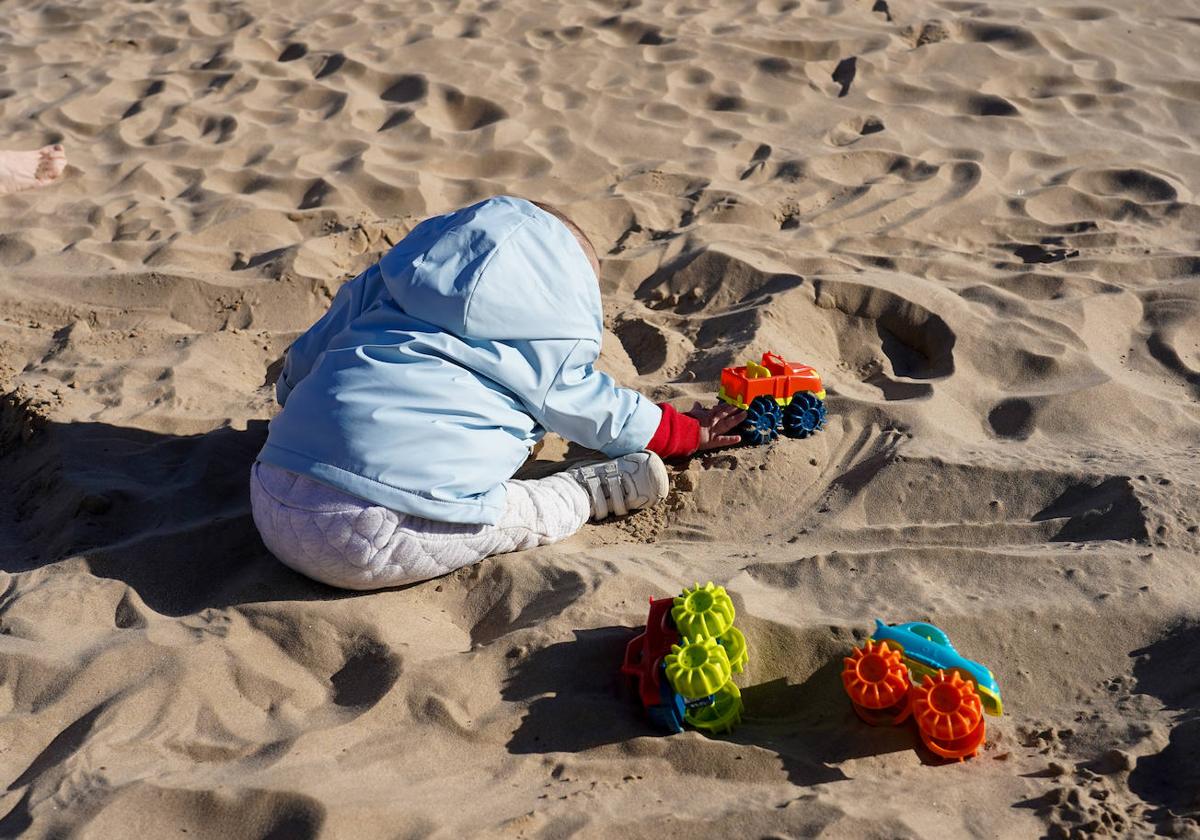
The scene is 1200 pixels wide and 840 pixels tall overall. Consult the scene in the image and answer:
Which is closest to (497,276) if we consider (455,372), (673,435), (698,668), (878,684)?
(455,372)

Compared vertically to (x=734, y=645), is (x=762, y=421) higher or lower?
lower

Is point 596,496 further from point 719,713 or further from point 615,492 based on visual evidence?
point 719,713

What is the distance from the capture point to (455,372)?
2494mm

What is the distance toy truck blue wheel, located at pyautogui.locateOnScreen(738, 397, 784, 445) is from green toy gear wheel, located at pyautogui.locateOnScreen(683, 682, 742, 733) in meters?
1.08

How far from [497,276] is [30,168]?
3392 millimetres

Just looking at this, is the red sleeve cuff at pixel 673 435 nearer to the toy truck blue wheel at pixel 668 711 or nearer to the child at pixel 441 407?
the child at pixel 441 407

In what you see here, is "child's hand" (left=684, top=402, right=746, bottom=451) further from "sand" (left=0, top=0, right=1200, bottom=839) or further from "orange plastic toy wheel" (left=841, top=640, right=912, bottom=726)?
"orange plastic toy wheel" (left=841, top=640, right=912, bottom=726)

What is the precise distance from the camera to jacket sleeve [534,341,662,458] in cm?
265

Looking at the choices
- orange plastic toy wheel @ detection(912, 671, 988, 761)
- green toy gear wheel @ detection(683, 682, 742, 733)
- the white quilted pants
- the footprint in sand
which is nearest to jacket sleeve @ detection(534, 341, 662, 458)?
the white quilted pants

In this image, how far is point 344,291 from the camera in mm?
2852

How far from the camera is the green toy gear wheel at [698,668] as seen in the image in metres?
2.08

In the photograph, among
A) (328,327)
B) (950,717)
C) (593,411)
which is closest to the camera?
(950,717)

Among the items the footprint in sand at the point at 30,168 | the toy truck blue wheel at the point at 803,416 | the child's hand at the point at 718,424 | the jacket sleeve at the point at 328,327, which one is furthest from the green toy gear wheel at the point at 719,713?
the footprint in sand at the point at 30,168

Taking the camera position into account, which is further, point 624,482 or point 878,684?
point 624,482
